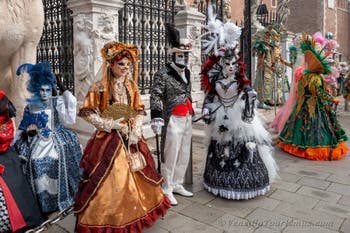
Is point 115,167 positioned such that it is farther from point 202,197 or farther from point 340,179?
point 340,179

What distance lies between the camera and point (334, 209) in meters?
3.54

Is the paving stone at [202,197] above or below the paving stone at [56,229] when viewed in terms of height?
above

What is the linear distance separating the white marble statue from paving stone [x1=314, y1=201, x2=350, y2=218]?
3.80 metres

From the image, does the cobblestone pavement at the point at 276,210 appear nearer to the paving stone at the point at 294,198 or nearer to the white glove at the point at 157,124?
the paving stone at the point at 294,198

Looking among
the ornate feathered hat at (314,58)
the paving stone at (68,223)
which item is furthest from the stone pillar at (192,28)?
the paving stone at (68,223)

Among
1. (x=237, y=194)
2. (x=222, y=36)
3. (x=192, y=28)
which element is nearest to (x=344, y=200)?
(x=237, y=194)

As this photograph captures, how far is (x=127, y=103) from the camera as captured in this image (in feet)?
10.0

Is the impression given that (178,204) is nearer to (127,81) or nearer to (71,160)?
(71,160)

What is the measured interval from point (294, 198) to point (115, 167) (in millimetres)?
2364

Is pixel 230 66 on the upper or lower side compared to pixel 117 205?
upper

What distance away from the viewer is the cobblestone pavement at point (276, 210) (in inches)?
122

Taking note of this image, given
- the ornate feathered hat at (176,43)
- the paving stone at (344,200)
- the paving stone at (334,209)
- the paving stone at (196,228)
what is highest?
the ornate feathered hat at (176,43)

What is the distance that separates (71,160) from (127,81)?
1167 millimetres

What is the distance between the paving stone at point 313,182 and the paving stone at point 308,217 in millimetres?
831
